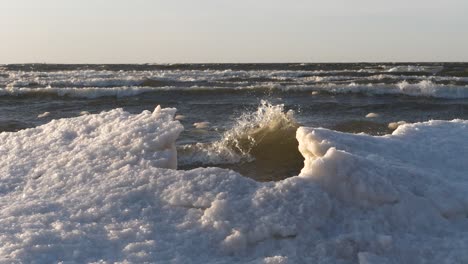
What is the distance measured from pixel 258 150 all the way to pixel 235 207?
4295 mm

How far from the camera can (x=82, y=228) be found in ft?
12.3

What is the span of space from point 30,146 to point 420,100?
15.3 meters

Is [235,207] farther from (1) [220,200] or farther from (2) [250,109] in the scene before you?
(2) [250,109]

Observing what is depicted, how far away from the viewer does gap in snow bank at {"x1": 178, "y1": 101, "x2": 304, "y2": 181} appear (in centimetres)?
747

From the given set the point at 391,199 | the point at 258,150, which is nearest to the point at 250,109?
the point at 258,150

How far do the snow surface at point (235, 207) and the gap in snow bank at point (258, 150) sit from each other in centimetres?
258

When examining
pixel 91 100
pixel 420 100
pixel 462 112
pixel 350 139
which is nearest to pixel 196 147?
pixel 350 139

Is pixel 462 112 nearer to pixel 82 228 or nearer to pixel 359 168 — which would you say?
pixel 359 168

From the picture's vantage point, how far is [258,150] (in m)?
8.11

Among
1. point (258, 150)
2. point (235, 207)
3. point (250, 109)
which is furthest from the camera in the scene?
point (250, 109)

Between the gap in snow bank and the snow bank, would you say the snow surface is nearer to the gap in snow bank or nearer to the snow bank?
the snow bank

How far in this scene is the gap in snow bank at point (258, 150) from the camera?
24.5 feet

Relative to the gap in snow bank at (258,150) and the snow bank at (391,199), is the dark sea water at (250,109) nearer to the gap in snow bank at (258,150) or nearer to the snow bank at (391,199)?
the gap in snow bank at (258,150)

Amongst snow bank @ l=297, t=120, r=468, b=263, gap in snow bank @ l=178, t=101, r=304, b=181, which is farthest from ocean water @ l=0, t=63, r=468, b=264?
gap in snow bank @ l=178, t=101, r=304, b=181
